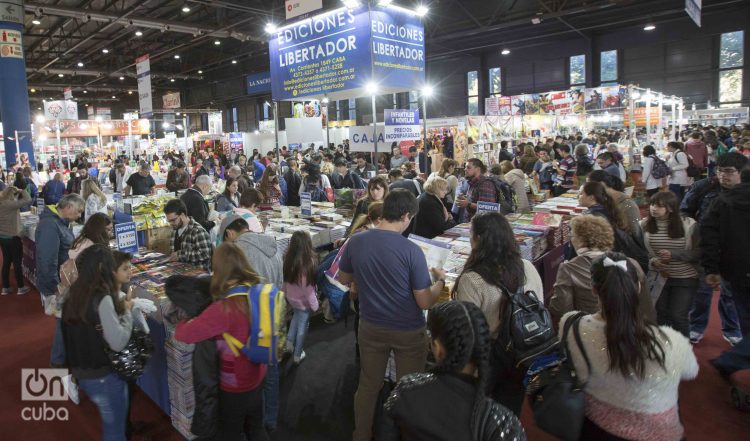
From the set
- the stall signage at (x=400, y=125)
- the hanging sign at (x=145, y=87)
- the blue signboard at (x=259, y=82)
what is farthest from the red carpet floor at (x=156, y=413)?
the blue signboard at (x=259, y=82)

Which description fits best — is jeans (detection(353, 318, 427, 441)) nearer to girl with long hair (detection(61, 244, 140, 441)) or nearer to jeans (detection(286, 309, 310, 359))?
girl with long hair (detection(61, 244, 140, 441))

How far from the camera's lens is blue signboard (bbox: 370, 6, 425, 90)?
5.96 m

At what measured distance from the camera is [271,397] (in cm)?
310

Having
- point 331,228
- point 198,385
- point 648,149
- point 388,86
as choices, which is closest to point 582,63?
point 648,149

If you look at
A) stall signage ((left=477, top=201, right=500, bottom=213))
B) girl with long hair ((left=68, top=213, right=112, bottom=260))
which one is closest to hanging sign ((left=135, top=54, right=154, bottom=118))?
girl with long hair ((left=68, top=213, right=112, bottom=260))

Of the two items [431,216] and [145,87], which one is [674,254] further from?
[145,87]

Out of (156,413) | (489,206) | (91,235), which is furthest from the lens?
(489,206)

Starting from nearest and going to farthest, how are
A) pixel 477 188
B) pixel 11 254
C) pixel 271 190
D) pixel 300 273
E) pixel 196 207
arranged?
pixel 300 273
pixel 196 207
pixel 477 188
pixel 11 254
pixel 271 190

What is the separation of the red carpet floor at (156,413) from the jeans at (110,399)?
620 millimetres

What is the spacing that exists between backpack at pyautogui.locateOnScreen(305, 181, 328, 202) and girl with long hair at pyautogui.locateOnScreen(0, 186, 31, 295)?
3627mm

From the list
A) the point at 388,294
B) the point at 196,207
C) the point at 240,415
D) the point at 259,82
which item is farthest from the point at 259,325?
the point at 259,82

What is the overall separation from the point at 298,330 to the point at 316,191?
11.5 feet

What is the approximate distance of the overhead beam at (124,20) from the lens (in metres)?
14.3

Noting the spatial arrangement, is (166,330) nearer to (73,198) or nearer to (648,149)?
(73,198)
